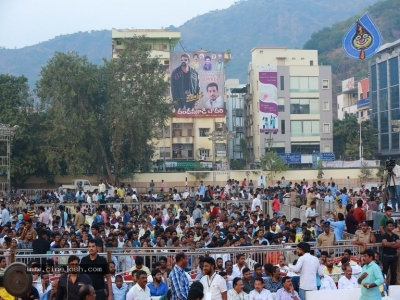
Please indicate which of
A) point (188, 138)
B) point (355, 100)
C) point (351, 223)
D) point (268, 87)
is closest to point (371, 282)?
point (351, 223)

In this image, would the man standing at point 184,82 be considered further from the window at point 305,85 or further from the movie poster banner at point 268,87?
the window at point 305,85

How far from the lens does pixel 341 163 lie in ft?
185

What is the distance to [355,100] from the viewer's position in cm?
9669

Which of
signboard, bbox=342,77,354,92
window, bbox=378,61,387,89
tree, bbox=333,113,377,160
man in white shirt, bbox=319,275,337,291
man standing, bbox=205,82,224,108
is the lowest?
man in white shirt, bbox=319,275,337,291

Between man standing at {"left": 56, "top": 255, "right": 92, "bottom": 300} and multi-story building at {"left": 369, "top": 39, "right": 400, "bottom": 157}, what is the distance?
62.2 m

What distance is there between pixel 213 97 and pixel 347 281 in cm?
5521

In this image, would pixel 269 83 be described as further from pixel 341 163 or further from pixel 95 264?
pixel 95 264

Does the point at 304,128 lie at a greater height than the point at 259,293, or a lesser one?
greater

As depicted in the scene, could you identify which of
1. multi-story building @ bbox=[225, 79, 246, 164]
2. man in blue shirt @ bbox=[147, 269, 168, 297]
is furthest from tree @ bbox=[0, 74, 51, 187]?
man in blue shirt @ bbox=[147, 269, 168, 297]

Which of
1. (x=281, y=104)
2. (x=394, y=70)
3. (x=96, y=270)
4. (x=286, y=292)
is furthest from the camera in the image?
(x=394, y=70)

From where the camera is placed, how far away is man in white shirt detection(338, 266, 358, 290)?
11828 millimetres

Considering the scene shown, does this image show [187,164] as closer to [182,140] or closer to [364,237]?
[182,140]

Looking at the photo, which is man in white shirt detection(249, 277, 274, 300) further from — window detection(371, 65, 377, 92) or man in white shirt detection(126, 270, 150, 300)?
window detection(371, 65, 377, 92)

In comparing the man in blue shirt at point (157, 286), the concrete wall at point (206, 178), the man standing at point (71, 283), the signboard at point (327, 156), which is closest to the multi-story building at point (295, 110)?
the signboard at point (327, 156)
